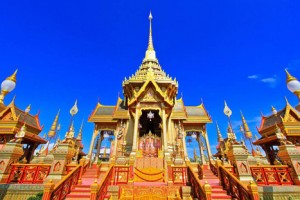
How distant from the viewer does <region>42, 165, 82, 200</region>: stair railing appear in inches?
184

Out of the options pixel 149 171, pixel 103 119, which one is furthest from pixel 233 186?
pixel 103 119

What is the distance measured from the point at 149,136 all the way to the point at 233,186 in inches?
419

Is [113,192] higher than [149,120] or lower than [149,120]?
lower

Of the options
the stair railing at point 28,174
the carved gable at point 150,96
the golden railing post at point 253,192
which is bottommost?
the golden railing post at point 253,192

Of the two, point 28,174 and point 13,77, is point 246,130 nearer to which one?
point 28,174

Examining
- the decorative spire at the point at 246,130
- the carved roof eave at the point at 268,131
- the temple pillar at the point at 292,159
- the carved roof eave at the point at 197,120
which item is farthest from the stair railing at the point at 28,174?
the decorative spire at the point at 246,130

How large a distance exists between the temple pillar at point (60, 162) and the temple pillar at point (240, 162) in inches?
294

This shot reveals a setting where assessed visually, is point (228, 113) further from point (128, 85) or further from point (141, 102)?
point (128, 85)

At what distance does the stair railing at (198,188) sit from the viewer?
4973mm

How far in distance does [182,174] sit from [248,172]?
2.87m

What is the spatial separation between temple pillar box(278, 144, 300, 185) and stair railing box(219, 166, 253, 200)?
2821mm

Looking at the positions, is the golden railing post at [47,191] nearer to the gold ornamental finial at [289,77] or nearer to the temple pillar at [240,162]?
the temple pillar at [240,162]

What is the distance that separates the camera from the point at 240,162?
6.59 metres

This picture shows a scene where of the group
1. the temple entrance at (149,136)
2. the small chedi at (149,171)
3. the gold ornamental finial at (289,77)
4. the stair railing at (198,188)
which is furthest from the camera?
the temple entrance at (149,136)
